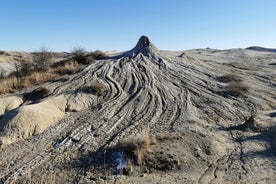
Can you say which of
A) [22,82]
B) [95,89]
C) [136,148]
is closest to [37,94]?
[22,82]

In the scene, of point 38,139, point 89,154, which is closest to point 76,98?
point 38,139

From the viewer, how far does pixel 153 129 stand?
10625mm

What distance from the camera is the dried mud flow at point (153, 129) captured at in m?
8.26

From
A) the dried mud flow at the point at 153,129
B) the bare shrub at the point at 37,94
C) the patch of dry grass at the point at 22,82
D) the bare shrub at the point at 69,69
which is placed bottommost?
the dried mud flow at the point at 153,129

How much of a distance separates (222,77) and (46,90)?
855 cm

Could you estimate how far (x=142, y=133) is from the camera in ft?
33.6

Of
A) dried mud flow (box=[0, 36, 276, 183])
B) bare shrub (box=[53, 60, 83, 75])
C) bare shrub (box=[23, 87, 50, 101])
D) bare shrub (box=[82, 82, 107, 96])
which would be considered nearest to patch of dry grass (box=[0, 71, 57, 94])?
dried mud flow (box=[0, 36, 276, 183])

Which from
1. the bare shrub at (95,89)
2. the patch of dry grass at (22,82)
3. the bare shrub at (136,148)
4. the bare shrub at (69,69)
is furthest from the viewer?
the bare shrub at (69,69)

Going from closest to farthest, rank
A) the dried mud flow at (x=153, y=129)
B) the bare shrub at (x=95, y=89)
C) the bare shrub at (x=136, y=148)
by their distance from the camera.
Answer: the dried mud flow at (x=153, y=129)
the bare shrub at (x=136, y=148)
the bare shrub at (x=95, y=89)

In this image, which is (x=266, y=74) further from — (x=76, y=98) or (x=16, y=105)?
(x=16, y=105)

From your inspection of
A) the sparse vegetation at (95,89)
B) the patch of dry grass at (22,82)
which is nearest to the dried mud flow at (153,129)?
the sparse vegetation at (95,89)

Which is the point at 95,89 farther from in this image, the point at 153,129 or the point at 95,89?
the point at 153,129

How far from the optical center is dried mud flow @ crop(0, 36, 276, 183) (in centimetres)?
826

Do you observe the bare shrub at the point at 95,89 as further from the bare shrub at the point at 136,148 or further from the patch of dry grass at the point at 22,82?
the bare shrub at the point at 136,148
